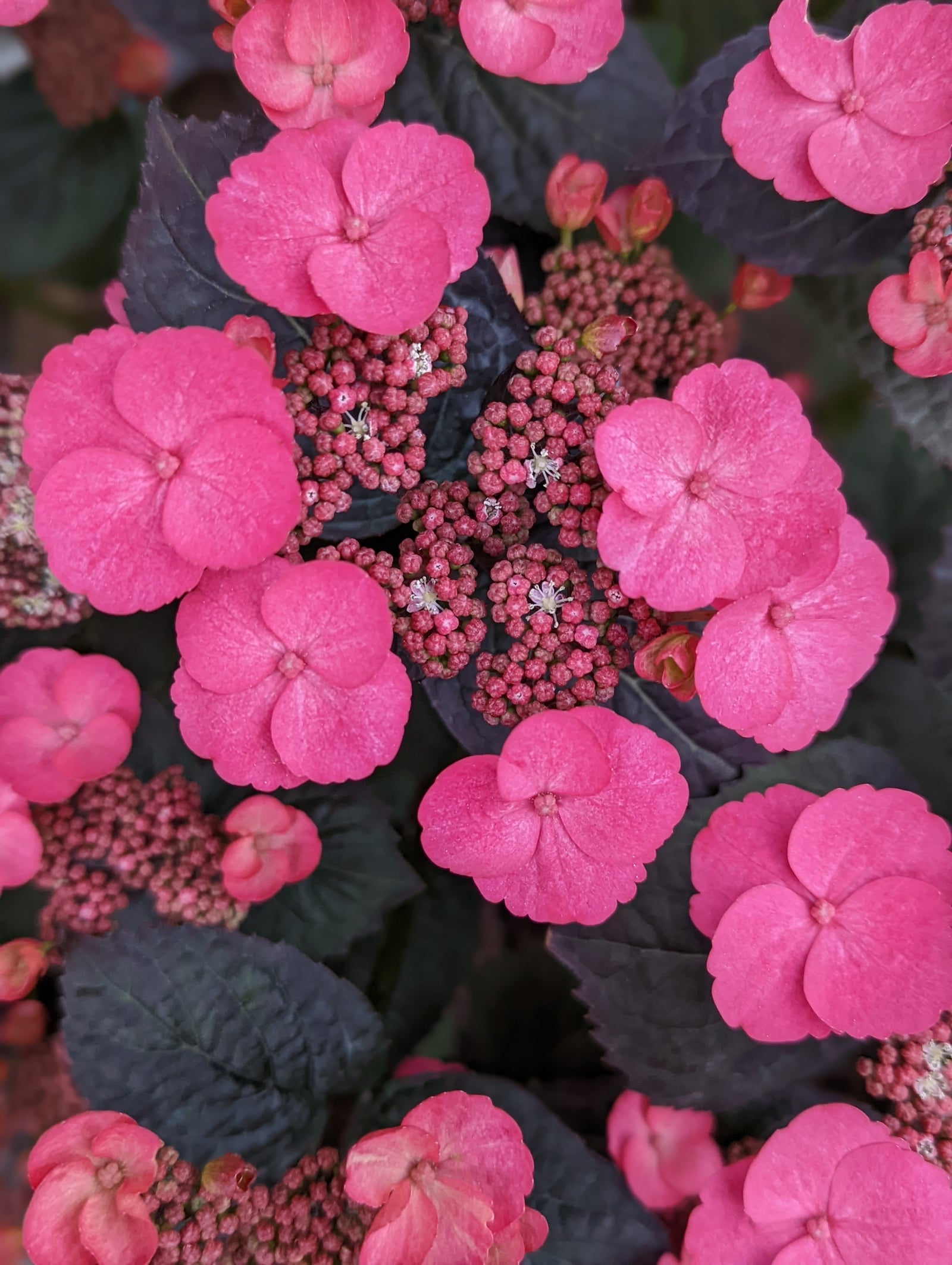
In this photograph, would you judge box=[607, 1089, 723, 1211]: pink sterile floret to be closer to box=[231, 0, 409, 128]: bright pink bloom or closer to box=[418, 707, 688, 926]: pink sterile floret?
box=[418, 707, 688, 926]: pink sterile floret

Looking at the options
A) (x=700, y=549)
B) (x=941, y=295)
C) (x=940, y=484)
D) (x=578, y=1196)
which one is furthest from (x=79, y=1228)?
(x=940, y=484)

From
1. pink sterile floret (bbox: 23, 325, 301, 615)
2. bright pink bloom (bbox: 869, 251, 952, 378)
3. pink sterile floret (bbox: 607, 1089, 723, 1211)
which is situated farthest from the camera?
pink sterile floret (bbox: 607, 1089, 723, 1211)

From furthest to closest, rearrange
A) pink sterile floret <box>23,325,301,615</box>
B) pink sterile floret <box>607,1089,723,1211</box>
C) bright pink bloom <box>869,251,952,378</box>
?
pink sterile floret <box>607,1089,723,1211</box> → bright pink bloom <box>869,251,952,378</box> → pink sterile floret <box>23,325,301,615</box>

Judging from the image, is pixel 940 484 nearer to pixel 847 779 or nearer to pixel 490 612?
pixel 847 779

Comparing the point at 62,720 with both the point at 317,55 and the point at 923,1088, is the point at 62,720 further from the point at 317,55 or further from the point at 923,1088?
the point at 923,1088

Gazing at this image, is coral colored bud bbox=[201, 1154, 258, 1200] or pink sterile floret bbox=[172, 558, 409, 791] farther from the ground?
pink sterile floret bbox=[172, 558, 409, 791]

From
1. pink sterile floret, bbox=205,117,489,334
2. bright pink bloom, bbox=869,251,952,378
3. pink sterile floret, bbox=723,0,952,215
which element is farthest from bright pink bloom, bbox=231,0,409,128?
bright pink bloom, bbox=869,251,952,378
